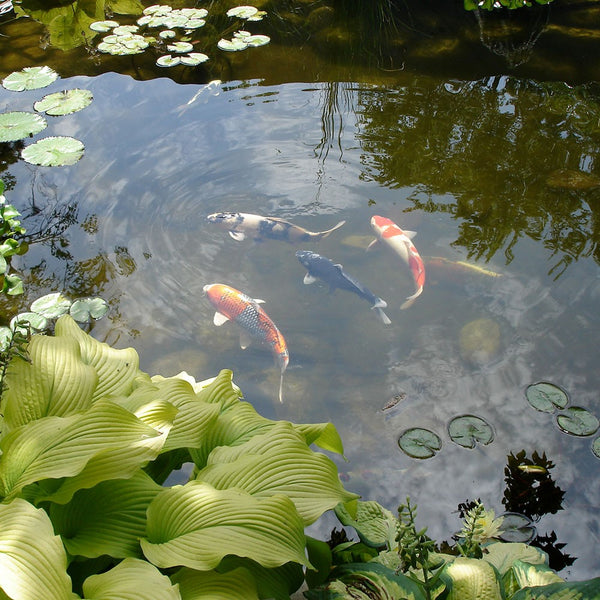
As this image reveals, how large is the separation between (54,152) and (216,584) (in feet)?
11.7

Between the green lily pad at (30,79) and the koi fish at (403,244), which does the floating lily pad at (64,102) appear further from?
the koi fish at (403,244)

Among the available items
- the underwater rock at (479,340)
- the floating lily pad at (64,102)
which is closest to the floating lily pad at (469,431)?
the underwater rock at (479,340)

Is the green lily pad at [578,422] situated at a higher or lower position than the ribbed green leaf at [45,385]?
lower

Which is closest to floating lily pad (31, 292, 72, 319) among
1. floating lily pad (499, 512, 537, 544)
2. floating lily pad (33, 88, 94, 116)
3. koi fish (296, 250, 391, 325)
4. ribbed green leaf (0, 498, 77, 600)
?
koi fish (296, 250, 391, 325)

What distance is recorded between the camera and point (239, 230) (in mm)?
3713

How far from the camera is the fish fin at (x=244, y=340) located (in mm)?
3115

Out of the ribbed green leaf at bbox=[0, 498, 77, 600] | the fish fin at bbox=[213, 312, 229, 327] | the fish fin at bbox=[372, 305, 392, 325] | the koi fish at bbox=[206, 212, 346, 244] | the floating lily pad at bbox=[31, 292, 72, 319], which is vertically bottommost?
the fish fin at bbox=[372, 305, 392, 325]

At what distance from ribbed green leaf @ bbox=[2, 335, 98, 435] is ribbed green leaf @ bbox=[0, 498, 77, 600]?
417mm

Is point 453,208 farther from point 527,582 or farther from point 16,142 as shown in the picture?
point 16,142

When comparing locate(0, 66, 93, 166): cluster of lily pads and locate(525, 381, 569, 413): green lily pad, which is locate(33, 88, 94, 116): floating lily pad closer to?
locate(0, 66, 93, 166): cluster of lily pads

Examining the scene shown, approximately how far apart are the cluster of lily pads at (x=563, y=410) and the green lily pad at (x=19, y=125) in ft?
12.3

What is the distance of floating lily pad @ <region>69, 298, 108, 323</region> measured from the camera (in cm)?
312

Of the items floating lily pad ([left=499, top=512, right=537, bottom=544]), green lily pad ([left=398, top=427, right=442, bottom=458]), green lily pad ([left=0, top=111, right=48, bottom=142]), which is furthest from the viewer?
green lily pad ([left=0, top=111, right=48, bottom=142])

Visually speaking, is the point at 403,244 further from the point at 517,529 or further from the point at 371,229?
the point at 517,529
